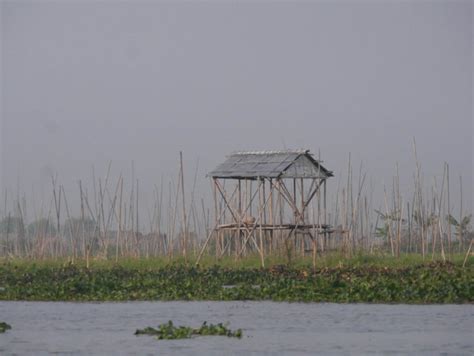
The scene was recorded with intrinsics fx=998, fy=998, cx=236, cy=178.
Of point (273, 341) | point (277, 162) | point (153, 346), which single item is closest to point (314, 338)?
point (273, 341)

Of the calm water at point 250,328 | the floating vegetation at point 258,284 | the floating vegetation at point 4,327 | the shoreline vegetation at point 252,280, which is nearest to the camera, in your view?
the calm water at point 250,328

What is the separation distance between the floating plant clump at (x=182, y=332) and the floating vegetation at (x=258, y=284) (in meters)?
4.73

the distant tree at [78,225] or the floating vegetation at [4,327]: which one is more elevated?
the distant tree at [78,225]

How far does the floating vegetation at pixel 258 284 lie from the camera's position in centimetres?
1808

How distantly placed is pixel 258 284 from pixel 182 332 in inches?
290

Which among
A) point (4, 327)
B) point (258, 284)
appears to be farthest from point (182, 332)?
point (258, 284)

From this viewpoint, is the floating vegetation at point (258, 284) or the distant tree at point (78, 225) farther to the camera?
the distant tree at point (78, 225)

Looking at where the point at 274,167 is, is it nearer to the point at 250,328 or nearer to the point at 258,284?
the point at 258,284

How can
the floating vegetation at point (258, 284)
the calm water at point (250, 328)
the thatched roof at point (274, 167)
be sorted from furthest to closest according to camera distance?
the thatched roof at point (274, 167), the floating vegetation at point (258, 284), the calm water at point (250, 328)

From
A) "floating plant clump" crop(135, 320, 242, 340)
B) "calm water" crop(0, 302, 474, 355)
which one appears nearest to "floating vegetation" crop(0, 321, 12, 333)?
"calm water" crop(0, 302, 474, 355)

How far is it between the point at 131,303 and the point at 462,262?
9331 millimetres

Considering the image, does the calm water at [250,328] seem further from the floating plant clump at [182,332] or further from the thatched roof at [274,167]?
the thatched roof at [274,167]

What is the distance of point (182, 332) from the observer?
13.5 metres

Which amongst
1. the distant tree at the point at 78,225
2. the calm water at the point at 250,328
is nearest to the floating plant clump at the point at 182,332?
the calm water at the point at 250,328
